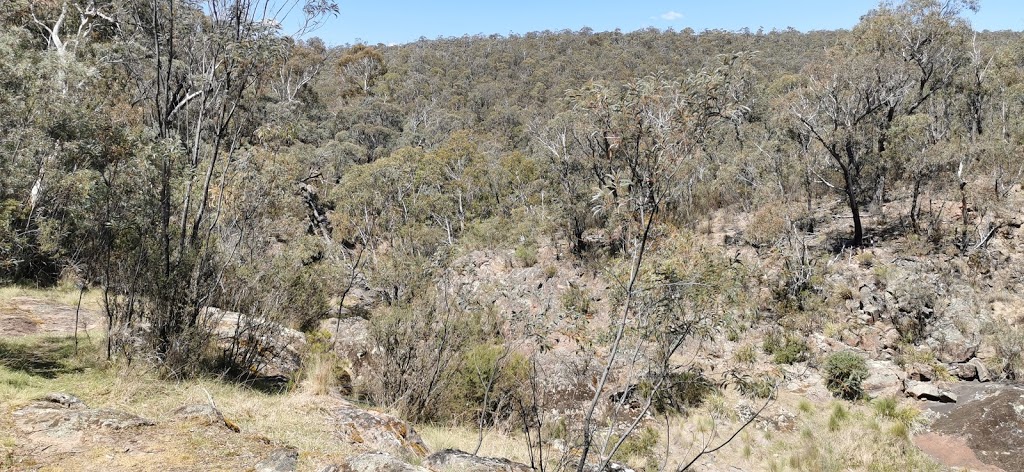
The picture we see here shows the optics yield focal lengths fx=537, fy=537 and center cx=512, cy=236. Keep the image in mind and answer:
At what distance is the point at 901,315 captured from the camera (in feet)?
44.8

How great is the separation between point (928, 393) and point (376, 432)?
11.1 metres

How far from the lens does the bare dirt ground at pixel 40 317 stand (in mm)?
7770

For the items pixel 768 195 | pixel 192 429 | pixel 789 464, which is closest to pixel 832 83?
pixel 768 195

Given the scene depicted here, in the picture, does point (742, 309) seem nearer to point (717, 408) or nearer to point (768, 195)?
point (717, 408)

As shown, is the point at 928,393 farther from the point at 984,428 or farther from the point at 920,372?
the point at 984,428

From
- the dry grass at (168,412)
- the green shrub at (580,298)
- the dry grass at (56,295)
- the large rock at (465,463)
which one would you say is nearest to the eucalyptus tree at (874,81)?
the green shrub at (580,298)

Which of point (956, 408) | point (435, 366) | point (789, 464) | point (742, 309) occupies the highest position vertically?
point (742, 309)

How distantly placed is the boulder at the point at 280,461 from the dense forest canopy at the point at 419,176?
254 cm

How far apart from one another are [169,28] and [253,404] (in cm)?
475

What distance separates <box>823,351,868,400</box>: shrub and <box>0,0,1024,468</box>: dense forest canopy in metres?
2.98

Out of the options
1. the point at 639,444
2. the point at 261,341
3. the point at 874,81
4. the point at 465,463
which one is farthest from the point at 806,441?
the point at 874,81

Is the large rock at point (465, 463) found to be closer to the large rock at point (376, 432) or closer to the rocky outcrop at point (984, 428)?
the large rock at point (376, 432)

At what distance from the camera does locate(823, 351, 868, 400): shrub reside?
37.5 ft

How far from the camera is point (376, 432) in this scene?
6.09 m
